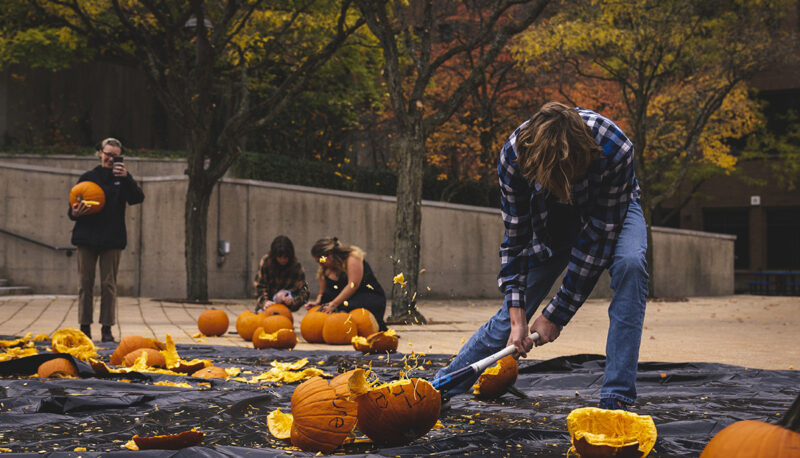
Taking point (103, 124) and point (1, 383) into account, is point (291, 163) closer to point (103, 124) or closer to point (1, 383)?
point (103, 124)

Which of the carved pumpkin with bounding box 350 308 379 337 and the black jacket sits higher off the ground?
the black jacket

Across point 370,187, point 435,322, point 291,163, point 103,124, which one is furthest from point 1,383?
point 103,124

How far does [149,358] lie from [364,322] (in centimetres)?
280

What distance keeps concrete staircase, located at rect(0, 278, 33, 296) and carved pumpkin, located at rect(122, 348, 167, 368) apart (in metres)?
11.3

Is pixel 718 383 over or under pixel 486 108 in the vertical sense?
under

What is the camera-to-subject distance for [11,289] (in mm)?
16047

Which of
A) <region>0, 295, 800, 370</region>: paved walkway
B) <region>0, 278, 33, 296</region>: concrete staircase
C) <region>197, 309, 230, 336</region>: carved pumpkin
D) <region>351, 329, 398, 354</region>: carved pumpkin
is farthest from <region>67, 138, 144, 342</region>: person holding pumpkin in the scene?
<region>0, 278, 33, 296</region>: concrete staircase

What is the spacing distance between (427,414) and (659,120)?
20.4m

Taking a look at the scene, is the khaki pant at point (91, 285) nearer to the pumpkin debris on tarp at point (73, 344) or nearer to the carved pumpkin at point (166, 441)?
the pumpkin debris on tarp at point (73, 344)

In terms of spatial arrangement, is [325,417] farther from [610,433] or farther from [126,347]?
[126,347]

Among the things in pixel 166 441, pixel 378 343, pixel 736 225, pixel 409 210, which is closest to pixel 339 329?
pixel 378 343

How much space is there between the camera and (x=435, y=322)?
1238 centimetres

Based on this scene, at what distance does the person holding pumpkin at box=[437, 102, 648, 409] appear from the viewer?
139 inches

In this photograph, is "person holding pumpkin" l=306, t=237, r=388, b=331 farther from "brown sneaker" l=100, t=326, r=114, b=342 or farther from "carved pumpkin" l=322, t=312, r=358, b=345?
"brown sneaker" l=100, t=326, r=114, b=342
